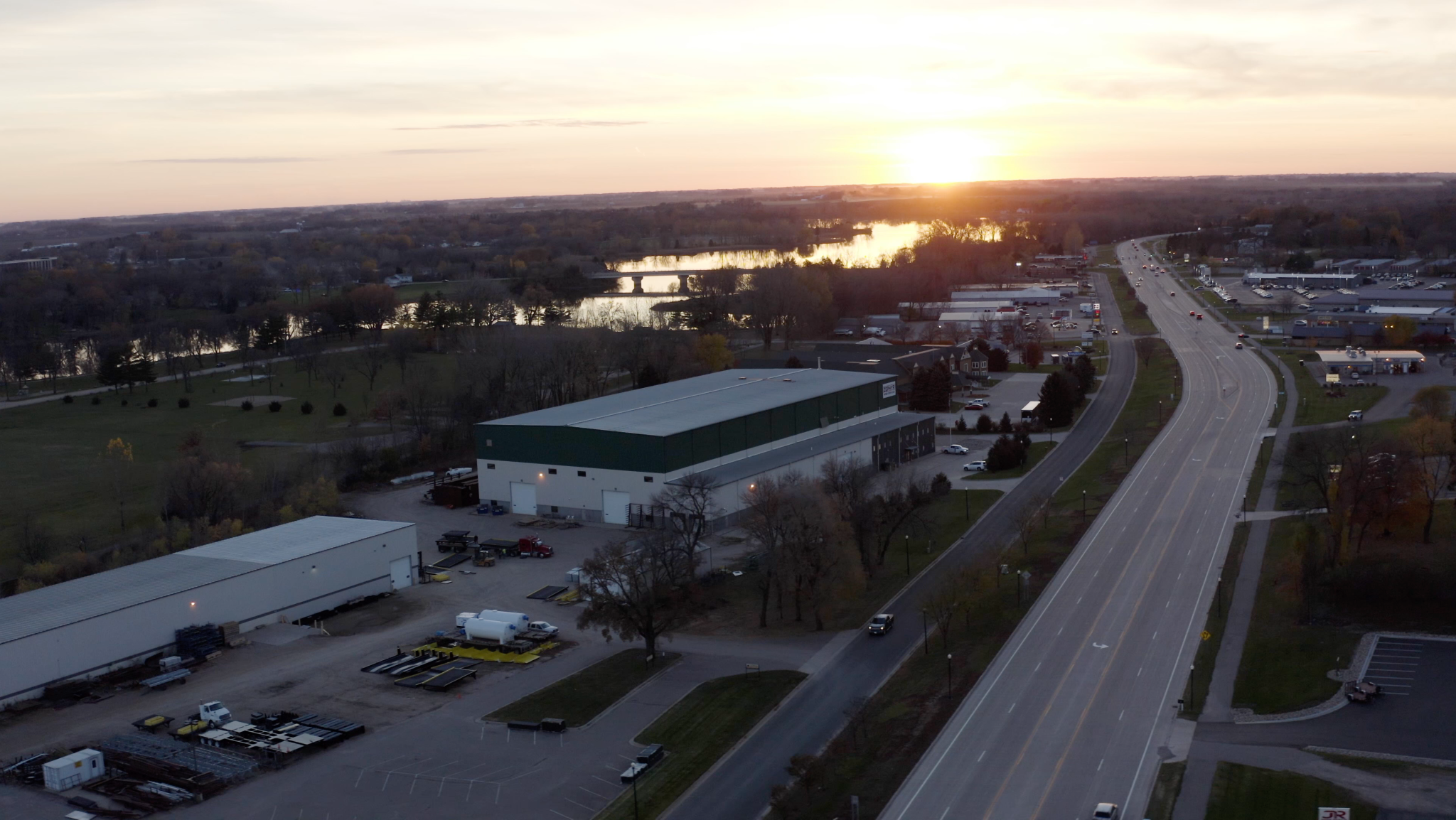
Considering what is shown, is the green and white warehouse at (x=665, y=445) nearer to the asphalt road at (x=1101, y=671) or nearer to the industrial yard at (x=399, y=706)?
the industrial yard at (x=399, y=706)

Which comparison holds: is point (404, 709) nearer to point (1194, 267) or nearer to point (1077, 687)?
point (1077, 687)

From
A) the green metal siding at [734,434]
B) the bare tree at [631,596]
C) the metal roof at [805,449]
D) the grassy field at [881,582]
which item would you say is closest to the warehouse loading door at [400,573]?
the bare tree at [631,596]

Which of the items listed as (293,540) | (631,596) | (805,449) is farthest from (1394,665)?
(293,540)

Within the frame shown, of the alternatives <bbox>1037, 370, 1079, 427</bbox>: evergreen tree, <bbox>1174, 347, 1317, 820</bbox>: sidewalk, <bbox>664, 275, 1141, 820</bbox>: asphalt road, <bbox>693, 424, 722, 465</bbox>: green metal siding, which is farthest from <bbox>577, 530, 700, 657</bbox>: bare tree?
<bbox>1037, 370, 1079, 427</bbox>: evergreen tree

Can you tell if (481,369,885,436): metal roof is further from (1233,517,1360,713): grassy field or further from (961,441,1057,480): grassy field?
(1233,517,1360,713): grassy field

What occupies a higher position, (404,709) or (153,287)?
(153,287)

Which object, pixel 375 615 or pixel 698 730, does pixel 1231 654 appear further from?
pixel 375 615

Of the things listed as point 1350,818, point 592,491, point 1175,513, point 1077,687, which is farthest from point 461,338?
point 1350,818
